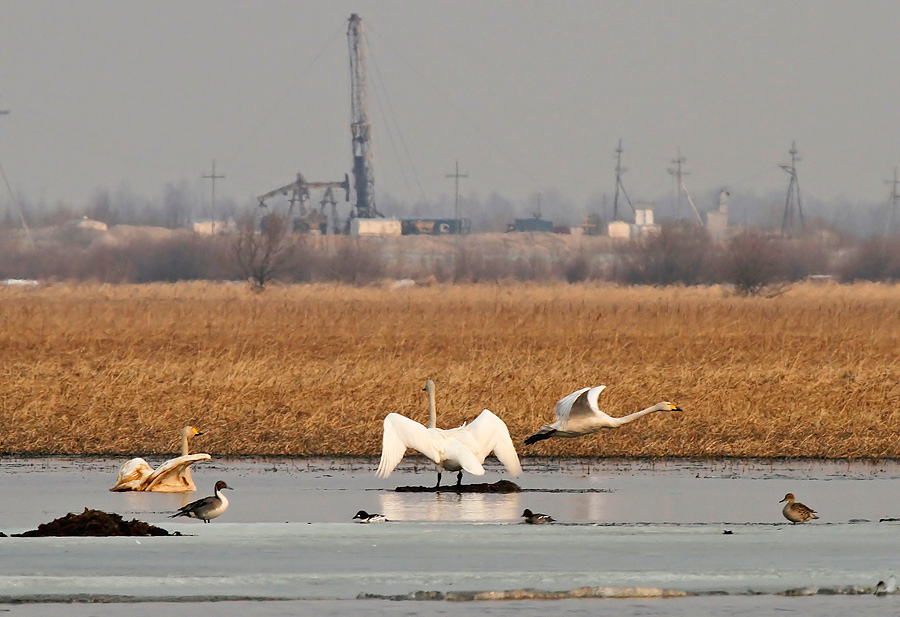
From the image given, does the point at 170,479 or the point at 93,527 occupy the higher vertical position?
the point at 93,527

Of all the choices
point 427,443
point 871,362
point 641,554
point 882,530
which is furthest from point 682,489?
point 871,362

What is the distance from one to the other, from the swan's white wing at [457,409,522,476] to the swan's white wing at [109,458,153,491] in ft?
7.39

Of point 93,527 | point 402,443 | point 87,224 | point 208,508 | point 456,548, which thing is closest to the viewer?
point 456,548

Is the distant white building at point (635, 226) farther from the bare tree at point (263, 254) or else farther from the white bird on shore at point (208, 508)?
the white bird on shore at point (208, 508)

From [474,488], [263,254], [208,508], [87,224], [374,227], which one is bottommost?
[474,488]

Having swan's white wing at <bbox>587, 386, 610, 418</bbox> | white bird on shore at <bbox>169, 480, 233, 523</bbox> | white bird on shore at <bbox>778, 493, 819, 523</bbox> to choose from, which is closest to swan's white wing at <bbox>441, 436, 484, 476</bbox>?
swan's white wing at <bbox>587, 386, 610, 418</bbox>

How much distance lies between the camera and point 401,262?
91625 mm

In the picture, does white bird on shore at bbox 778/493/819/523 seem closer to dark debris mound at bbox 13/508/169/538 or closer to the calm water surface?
the calm water surface

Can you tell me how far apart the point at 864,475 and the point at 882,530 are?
365cm

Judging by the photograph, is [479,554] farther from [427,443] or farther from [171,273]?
[171,273]

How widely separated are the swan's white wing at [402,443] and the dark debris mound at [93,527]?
2.64 m

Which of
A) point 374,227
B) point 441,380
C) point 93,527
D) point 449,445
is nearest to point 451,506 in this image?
point 449,445

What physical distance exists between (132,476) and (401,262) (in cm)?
8043

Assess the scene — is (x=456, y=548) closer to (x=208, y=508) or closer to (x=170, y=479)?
(x=208, y=508)
